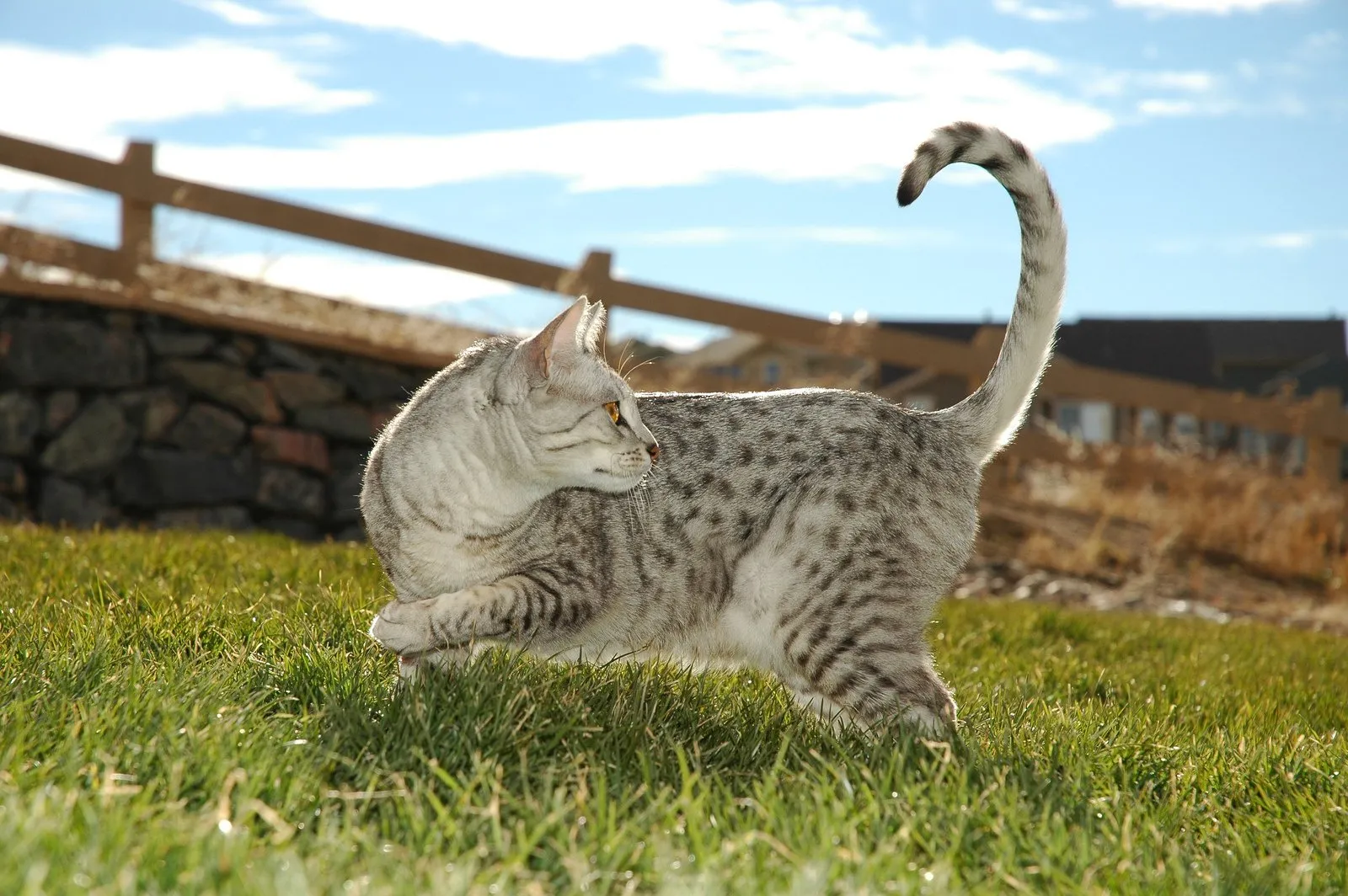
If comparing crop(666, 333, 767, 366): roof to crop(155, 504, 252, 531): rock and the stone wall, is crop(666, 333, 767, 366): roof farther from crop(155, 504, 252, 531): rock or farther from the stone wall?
crop(155, 504, 252, 531): rock

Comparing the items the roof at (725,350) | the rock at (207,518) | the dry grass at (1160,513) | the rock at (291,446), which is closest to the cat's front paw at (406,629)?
the rock at (207,518)

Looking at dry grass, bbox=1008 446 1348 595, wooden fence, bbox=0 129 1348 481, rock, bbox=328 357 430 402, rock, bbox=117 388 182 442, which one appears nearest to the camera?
rock, bbox=117 388 182 442

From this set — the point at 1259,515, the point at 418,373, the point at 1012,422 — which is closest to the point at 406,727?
the point at 1012,422

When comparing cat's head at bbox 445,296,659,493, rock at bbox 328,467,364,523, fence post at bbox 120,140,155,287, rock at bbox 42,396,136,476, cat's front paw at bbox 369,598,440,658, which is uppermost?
fence post at bbox 120,140,155,287

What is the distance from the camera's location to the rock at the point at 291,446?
31.0ft

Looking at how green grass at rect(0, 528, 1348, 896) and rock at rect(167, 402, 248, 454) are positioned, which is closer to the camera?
green grass at rect(0, 528, 1348, 896)

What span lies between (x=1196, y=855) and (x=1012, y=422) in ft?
5.68

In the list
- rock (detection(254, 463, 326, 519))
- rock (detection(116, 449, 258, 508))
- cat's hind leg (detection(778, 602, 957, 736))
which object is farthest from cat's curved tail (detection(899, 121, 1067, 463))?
rock (detection(116, 449, 258, 508))

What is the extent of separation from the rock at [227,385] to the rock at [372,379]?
0.64 meters

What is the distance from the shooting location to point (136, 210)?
9898mm

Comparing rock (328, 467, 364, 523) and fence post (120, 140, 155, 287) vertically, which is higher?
fence post (120, 140, 155, 287)

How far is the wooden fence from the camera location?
31.8 feet

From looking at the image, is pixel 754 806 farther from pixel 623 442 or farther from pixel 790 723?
pixel 623 442

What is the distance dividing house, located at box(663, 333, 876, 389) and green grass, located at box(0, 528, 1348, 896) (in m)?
6.10
